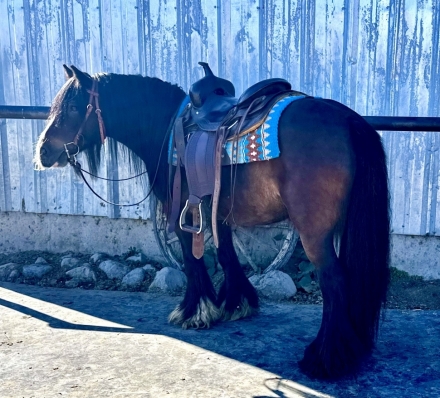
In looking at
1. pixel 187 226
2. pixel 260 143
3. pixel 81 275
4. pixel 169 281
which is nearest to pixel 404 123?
pixel 260 143

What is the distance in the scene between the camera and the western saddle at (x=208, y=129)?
3.23 metres

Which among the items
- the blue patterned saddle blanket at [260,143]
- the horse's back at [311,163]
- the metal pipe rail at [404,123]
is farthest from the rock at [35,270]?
the metal pipe rail at [404,123]

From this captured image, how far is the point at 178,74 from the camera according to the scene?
5328 millimetres

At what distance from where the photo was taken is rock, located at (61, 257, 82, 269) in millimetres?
5551

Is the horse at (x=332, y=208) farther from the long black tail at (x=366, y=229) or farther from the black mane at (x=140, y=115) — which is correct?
the black mane at (x=140, y=115)

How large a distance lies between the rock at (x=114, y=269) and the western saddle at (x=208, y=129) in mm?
1805

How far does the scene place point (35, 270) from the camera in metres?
5.39

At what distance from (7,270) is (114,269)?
46.7 inches

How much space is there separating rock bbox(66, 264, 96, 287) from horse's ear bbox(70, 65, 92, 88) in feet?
7.36

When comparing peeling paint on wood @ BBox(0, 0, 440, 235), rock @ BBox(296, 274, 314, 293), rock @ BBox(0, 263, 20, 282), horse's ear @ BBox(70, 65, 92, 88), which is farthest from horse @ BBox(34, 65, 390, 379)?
rock @ BBox(0, 263, 20, 282)

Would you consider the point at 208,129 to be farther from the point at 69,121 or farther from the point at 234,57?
the point at 234,57

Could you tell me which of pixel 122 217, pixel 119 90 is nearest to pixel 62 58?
pixel 122 217

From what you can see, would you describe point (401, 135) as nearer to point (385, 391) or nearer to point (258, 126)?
point (258, 126)

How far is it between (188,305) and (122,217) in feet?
6.71
